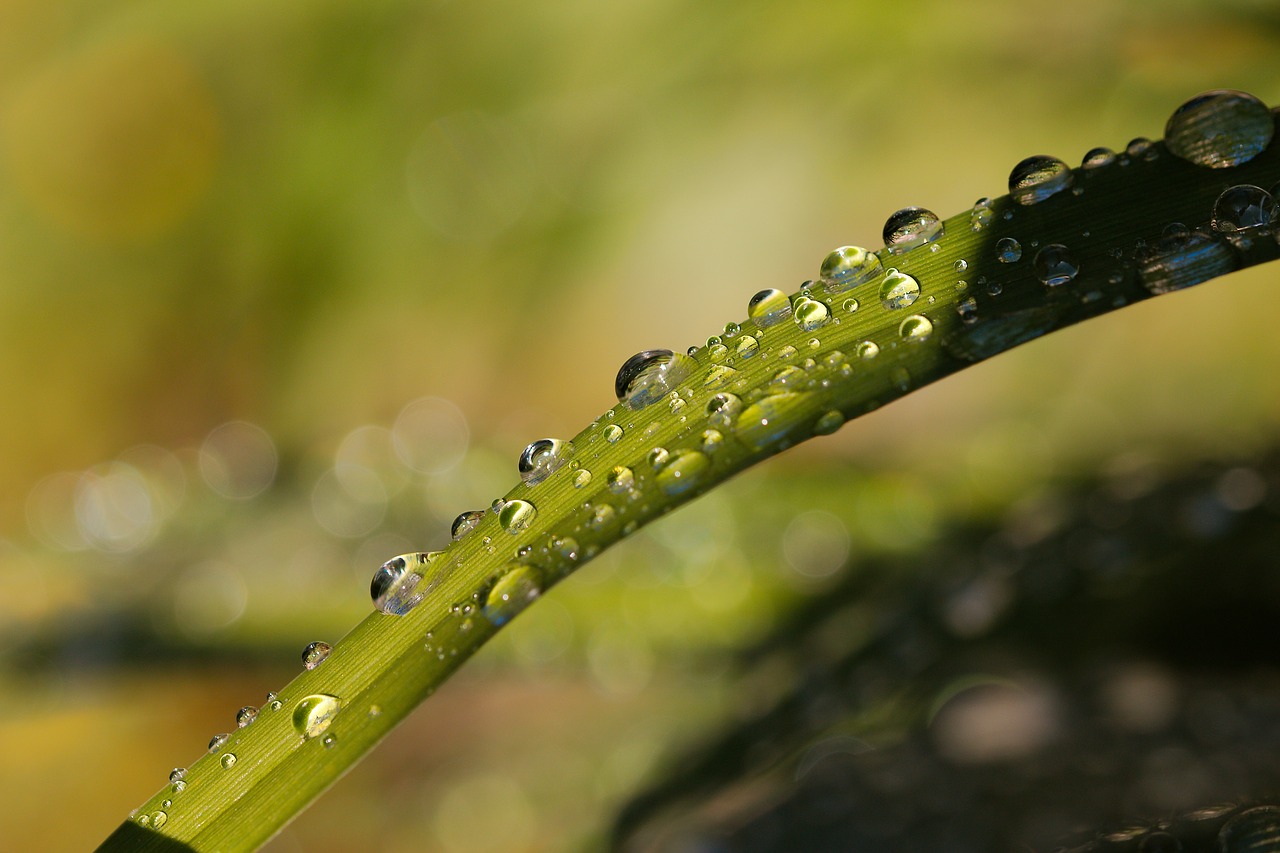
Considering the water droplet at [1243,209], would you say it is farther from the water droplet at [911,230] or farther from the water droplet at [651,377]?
the water droplet at [651,377]

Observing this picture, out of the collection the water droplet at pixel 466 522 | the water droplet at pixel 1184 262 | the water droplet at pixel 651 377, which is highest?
the water droplet at pixel 651 377

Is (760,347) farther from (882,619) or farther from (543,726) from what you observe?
(543,726)

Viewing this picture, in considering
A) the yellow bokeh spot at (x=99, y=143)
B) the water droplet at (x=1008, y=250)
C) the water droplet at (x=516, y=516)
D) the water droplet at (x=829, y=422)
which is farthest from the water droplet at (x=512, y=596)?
the yellow bokeh spot at (x=99, y=143)

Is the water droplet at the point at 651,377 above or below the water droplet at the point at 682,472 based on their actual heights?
above

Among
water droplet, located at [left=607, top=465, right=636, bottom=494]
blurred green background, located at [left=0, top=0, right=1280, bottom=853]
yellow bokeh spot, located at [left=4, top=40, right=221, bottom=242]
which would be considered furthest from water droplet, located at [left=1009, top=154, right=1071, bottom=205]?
yellow bokeh spot, located at [left=4, top=40, right=221, bottom=242]

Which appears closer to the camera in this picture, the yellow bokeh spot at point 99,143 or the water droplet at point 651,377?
the water droplet at point 651,377

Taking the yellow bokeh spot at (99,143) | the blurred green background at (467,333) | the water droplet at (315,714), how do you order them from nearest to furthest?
the water droplet at (315,714), the blurred green background at (467,333), the yellow bokeh spot at (99,143)

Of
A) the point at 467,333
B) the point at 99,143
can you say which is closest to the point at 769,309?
the point at 467,333
